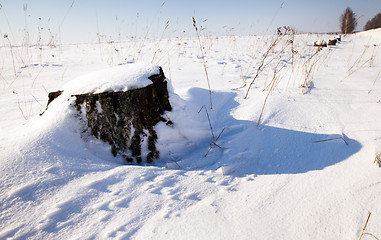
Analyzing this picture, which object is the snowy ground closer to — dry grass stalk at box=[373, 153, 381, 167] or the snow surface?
dry grass stalk at box=[373, 153, 381, 167]

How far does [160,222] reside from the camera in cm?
92

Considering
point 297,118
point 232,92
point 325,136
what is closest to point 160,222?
point 325,136

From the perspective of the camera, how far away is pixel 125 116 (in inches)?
56.2

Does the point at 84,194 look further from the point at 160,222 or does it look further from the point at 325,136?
the point at 325,136

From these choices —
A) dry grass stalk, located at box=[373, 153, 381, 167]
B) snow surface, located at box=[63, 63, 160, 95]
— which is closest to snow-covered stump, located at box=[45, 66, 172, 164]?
snow surface, located at box=[63, 63, 160, 95]

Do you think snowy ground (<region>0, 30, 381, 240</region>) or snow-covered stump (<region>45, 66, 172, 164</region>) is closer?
snowy ground (<region>0, 30, 381, 240</region>)

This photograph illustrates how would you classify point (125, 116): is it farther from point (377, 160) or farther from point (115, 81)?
point (377, 160)

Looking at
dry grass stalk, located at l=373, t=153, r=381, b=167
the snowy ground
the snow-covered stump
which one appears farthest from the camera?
the snow-covered stump

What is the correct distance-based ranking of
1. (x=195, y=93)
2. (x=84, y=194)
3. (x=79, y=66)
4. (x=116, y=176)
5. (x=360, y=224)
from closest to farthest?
(x=360, y=224) < (x=84, y=194) < (x=116, y=176) < (x=195, y=93) < (x=79, y=66)

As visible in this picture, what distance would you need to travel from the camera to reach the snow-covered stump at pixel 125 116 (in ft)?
4.56

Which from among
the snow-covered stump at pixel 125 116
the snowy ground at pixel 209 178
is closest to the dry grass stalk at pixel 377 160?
the snowy ground at pixel 209 178

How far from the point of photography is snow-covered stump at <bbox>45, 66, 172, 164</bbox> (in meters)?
1.39

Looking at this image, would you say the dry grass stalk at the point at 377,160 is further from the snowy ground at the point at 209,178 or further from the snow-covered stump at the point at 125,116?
the snow-covered stump at the point at 125,116

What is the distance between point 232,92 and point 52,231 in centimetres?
217
